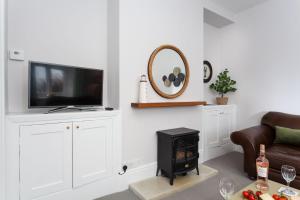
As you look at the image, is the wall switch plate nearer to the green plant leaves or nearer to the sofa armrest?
the sofa armrest

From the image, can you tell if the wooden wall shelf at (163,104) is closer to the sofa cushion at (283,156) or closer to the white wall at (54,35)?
the white wall at (54,35)

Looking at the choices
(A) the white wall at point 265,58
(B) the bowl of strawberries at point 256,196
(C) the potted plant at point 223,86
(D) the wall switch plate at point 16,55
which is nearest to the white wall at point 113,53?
(D) the wall switch plate at point 16,55

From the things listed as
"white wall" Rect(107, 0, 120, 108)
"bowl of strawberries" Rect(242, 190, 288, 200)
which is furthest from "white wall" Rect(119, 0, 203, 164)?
"bowl of strawberries" Rect(242, 190, 288, 200)

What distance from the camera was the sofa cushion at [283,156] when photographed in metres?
2.05

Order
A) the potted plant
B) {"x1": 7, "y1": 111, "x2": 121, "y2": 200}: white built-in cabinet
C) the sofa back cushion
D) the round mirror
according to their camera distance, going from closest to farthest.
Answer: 1. {"x1": 7, "y1": 111, "x2": 121, "y2": 200}: white built-in cabinet
2. the round mirror
3. the sofa back cushion
4. the potted plant

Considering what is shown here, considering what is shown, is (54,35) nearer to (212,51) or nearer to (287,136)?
(212,51)

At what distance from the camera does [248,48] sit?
11.5 ft

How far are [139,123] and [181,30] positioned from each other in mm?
1650

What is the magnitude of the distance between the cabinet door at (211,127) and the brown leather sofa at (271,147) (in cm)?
65

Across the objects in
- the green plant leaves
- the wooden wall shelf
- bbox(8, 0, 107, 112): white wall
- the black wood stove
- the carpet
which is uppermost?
bbox(8, 0, 107, 112): white wall

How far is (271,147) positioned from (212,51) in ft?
7.41

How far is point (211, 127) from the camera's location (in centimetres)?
323

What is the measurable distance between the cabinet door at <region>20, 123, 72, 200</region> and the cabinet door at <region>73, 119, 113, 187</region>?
7 cm

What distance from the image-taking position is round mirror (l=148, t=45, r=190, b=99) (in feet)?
8.09
